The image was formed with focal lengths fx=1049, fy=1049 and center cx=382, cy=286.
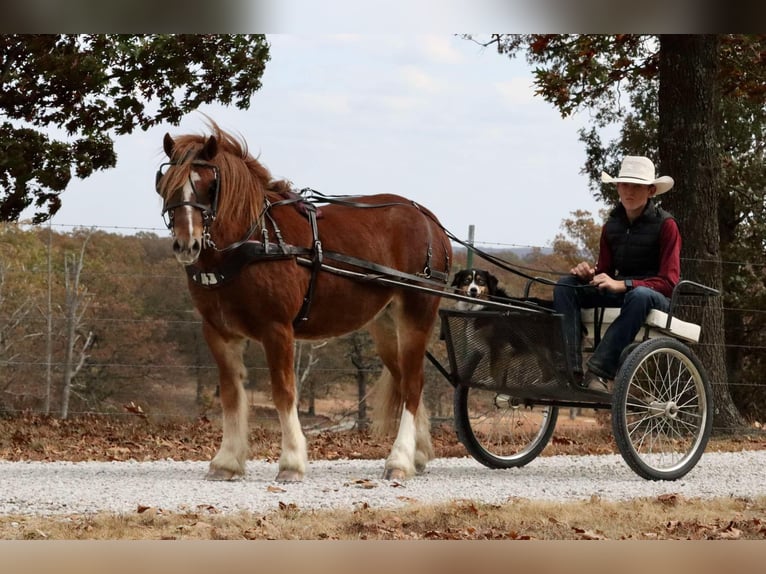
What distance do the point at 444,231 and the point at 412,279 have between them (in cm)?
68

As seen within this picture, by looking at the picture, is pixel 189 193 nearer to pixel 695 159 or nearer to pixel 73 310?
pixel 695 159

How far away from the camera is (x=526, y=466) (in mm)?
8312

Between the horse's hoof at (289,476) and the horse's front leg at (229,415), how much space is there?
0.32m

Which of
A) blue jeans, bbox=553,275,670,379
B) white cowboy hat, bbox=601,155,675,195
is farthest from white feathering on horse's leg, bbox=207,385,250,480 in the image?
white cowboy hat, bbox=601,155,675,195

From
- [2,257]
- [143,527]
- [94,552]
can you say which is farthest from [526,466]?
[2,257]

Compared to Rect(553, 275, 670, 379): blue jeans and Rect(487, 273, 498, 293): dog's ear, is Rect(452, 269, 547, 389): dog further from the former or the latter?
Rect(487, 273, 498, 293): dog's ear

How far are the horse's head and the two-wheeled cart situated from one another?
6.44ft

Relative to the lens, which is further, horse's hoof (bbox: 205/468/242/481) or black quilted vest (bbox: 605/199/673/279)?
black quilted vest (bbox: 605/199/673/279)

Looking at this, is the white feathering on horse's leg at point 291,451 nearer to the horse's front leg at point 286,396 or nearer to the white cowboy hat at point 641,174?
the horse's front leg at point 286,396

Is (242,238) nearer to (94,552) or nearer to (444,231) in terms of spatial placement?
(444,231)

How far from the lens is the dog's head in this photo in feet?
27.1

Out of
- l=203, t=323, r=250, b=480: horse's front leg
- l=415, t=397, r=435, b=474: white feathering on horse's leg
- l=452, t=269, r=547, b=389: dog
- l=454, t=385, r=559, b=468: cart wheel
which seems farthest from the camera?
l=454, t=385, r=559, b=468: cart wheel

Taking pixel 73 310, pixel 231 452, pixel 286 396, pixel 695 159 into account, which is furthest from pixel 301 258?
pixel 73 310

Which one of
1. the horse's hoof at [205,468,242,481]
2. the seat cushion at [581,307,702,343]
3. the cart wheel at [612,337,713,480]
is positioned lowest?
the horse's hoof at [205,468,242,481]
